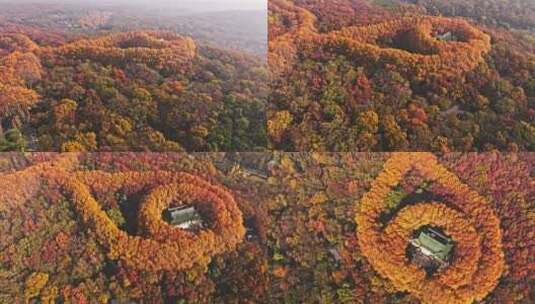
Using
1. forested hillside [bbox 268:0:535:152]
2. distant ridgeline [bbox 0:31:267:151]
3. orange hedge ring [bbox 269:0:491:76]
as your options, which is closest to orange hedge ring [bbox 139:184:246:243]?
distant ridgeline [bbox 0:31:267:151]

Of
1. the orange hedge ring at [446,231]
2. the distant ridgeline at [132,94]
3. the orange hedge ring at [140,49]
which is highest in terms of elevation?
the orange hedge ring at [140,49]

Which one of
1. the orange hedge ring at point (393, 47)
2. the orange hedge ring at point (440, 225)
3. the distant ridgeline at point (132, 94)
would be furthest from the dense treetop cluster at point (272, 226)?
the orange hedge ring at point (393, 47)

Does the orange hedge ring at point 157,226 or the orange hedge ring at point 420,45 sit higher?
the orange hedge ring at point 420,45

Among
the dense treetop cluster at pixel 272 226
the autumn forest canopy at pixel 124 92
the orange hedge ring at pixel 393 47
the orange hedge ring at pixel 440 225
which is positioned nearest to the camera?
the dense treetop cluster at pixel 272 226

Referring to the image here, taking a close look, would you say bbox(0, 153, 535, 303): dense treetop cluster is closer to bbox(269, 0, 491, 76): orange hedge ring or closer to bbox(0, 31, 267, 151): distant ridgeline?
bbox(0, 31, 267, 151): distant ridgeline

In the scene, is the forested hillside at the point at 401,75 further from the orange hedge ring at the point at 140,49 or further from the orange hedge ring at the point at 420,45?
the orange hedge ring at the point at 140,49

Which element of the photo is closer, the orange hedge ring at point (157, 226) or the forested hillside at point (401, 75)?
the orange hedge ring at point (157, 226)
